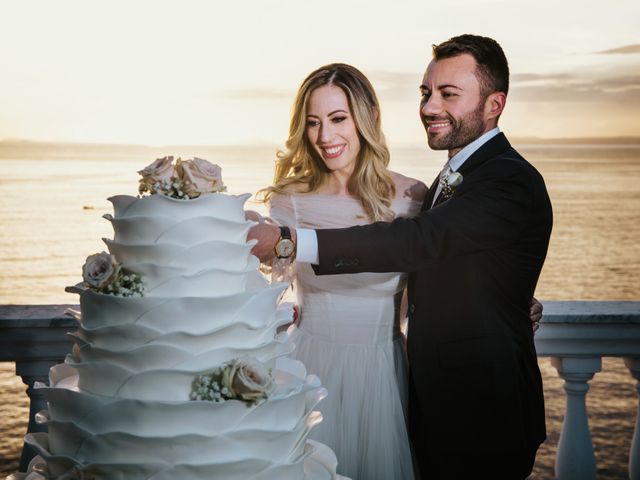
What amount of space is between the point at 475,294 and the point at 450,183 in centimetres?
40

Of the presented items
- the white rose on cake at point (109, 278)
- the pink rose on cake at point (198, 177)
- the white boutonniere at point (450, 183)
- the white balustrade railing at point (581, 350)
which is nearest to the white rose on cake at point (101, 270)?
the white rose on cake at point (109, 278)

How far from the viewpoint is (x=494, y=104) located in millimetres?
2793

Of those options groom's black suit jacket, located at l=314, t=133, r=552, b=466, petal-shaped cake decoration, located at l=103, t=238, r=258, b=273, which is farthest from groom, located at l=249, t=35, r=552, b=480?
petal-shaped cake decoration, located at l=103, t=238, r=258, b=273

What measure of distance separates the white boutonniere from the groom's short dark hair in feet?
1.03

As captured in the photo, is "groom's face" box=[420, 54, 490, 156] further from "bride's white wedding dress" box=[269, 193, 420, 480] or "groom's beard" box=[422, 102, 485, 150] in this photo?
"bride's white wedding dress" box=[269, 193, 420, 480]

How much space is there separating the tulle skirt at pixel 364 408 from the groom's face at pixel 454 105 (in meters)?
0.88

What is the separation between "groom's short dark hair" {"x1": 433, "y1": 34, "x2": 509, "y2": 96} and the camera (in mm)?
2736

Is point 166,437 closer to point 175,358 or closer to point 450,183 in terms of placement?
point 175,358

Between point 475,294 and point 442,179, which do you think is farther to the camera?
point 442,179

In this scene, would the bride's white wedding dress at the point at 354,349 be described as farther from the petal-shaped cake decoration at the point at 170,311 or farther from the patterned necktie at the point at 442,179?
the petal-shaped cake decoration at the point at 170,311

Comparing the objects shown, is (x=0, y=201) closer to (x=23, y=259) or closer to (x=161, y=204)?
(x=23, y=259)

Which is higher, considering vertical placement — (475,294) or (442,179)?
(442,179)

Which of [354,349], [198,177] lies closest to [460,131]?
[354,349]

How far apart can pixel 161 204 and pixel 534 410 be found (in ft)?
5.30
